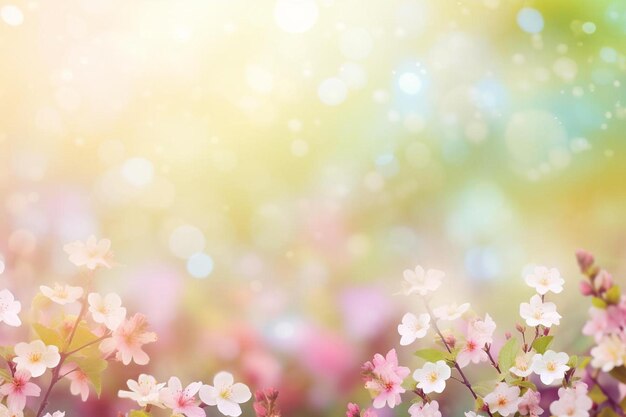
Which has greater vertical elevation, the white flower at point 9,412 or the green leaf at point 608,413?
the green leaf at point 608,413

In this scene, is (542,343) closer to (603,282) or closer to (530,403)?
(530,403)

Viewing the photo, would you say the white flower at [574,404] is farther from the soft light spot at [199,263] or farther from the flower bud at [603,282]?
the soft light spot at [199,263]

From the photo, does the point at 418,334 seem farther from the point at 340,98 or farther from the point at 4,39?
the point at 4,39

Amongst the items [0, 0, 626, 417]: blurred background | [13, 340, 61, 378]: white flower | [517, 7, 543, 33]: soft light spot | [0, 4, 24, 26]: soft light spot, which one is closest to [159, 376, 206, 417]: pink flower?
[13, 340, 61, 378]: white flower

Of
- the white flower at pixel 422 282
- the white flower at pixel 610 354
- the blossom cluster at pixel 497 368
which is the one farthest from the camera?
the white flower at pixel 422 282

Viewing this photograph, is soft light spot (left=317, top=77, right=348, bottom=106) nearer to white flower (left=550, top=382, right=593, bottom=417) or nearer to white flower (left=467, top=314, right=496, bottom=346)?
white flower (left=467, top=314, right=496, bottom=346)

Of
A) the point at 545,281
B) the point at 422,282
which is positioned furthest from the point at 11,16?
the point at 545,281

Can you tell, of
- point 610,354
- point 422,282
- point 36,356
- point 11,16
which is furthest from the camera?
point 11,16

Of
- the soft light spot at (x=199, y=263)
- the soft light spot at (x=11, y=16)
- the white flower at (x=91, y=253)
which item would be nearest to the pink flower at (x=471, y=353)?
the white flower at (x=91, y=253)
